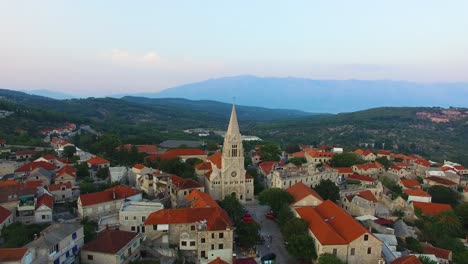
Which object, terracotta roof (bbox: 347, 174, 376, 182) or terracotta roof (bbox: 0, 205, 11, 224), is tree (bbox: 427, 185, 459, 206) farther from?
terracotta roof (bbox: 0, 205, 11, 224)

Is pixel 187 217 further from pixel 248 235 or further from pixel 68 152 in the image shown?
pixel 68 152

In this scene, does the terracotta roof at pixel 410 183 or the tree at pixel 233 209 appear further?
the terracotta roof at pixel 410 183

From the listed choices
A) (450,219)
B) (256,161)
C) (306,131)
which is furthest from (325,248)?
(306,131)

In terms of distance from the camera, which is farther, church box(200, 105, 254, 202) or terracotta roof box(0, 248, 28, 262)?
church box(200, 105, 254, 202)

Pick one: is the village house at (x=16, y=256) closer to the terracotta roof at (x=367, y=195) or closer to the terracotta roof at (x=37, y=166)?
the terracotta roof at (x=37, y=166)

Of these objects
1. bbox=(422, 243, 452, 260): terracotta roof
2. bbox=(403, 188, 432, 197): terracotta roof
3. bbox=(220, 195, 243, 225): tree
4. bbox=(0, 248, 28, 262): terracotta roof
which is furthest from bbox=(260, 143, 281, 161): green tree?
bbox=(0, 248, 28, 262): terracotta roof

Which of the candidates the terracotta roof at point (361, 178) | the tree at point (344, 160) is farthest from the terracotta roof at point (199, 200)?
the tree at point (344, 160)
